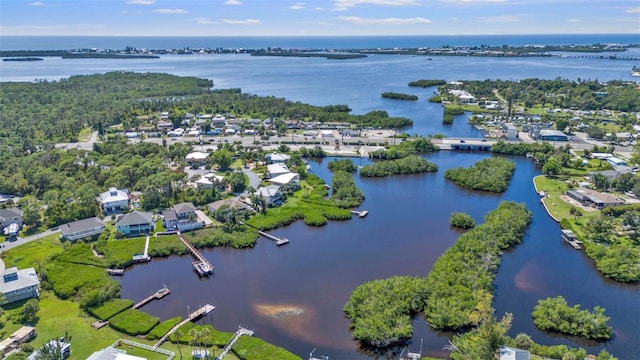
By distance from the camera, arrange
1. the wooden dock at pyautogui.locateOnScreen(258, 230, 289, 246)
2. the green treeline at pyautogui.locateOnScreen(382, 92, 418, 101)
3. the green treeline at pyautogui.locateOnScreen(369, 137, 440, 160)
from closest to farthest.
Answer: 1. the wooden dock at pyautogui.locateOnScreen(258, 230, 289, 246)
2. the green treeline at pyautogui.locateOnScreen(369, 137, 440, 160)
3. the green treeline at pyautogui.locateOnScreen(382, 92, 418, 101)

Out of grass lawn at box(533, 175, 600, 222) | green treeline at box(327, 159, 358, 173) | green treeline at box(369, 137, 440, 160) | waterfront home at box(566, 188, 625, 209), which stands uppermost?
green treeline at box(369, 137, 440, 160)

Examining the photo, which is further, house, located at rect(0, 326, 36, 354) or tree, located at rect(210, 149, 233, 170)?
tree, located at rect(210, 149, 233, 170)

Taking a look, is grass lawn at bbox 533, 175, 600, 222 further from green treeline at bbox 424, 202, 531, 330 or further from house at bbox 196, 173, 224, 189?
house at bbox 196, 173, 224, 189

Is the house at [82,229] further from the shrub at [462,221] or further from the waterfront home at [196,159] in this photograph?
the shrub at [462,221]

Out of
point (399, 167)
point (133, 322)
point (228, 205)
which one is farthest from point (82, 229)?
point (399, 167)

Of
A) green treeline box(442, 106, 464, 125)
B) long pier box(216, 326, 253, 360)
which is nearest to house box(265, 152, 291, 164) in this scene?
long pier box(216, 326, 253, 360)

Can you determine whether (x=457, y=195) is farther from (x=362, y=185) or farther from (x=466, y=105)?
(x=466, y=105)
